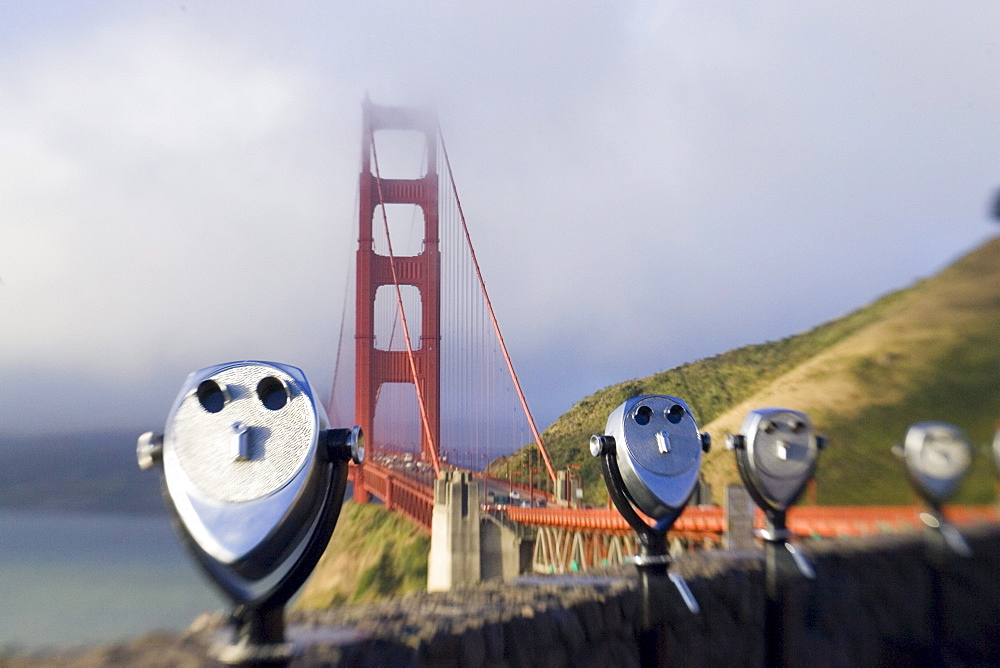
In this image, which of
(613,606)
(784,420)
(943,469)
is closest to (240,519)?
(613,606)

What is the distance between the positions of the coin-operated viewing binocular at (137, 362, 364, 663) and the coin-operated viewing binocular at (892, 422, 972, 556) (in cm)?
347

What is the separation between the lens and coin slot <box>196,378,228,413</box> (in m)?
1.61

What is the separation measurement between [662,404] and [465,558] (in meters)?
13.4

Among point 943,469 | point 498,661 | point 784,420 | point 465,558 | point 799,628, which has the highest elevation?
point 784,420

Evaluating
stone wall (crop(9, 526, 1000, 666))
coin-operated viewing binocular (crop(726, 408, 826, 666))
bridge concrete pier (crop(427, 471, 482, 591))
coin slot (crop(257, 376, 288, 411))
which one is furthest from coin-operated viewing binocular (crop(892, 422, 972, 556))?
bridge concrete pier (crop(427, 471, 482, 591))

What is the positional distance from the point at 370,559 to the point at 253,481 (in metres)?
23.6

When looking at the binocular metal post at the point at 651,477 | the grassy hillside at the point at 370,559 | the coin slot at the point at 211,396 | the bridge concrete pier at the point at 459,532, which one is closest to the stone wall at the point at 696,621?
the binocular metal post at the point at 651,477

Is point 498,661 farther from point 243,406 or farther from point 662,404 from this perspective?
point 662,404

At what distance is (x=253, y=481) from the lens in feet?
5.03

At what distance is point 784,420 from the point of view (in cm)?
329

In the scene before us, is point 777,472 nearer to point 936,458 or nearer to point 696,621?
point 696,621

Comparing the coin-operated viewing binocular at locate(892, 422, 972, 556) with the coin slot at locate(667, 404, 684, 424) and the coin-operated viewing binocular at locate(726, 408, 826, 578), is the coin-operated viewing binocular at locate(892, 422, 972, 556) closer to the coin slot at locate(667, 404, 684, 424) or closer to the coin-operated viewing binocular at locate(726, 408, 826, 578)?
the coin-operated viewing binocular at locate(726, 408, 826, 578)

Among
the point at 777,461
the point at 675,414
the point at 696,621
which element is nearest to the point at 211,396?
the point at 675,414

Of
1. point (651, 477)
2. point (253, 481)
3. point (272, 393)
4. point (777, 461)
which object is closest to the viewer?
point (253, 481)
